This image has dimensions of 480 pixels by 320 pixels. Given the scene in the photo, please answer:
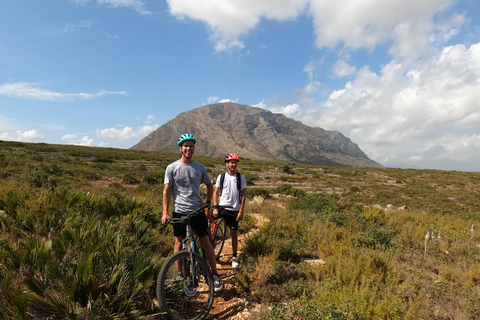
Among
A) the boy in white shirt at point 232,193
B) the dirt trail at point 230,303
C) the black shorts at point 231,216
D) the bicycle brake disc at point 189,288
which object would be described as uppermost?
the boy in white shirt at point 232,193

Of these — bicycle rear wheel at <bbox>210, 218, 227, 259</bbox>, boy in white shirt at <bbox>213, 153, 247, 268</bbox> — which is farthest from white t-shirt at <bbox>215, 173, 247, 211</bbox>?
bicycle rear wheel at <bbox>210, 218, 227, 259</bbox>

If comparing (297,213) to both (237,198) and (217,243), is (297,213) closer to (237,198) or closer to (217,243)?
(217,243)

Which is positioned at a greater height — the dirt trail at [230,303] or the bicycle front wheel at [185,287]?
the bicycle front wheel at [185,287]

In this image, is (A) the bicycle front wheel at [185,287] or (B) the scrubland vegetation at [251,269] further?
(A) the bicycle front wheel at [185,287]

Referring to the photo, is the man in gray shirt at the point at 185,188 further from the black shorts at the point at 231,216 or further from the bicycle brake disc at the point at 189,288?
the black shorts at the point at 231,216

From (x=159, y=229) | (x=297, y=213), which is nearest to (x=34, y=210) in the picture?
(x=159, y=229)

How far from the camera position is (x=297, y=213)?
32.7 feet

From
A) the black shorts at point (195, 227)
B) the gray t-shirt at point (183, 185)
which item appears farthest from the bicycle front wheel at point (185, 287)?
the gray t-shirt at point (183, 185)

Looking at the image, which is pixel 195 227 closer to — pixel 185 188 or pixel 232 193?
pixel 185 188

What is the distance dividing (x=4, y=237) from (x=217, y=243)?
4.34 meters

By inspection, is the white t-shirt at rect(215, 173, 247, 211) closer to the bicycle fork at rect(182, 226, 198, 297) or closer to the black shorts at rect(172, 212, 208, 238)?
the black shorts at rect(172, 212, 208, 238)

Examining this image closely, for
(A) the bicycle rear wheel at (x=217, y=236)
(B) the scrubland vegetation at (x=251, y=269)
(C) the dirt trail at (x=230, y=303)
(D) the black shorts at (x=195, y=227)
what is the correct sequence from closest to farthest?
(B) the scrubland vegetation at (x=251, y=269) < (C) the dirt trail at (x=230, y=303) < (D) the black shorts at (x=195, y=227) < (A) the bicycle rear wheel at (x=217, y=236)

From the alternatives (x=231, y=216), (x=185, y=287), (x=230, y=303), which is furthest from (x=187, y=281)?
(x=231, y=216)

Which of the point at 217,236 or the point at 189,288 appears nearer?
the point at 189,288
